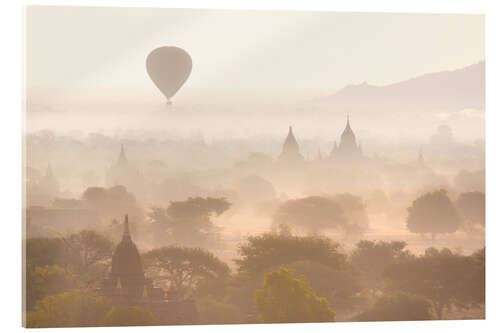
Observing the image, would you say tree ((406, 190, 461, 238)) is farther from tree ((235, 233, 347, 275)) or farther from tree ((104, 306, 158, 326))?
tree ((104, 306, 158, 326))

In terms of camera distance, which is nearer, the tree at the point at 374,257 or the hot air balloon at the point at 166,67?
the hot air balloon at the point at 166,67

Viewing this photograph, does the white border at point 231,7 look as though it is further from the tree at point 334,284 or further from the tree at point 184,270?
the tree at point 184,270

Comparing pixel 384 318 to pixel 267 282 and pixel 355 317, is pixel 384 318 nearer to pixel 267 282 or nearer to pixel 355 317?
pixel 355 317

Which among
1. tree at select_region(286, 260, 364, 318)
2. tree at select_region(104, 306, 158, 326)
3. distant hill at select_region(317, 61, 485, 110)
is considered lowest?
tree at select_region(104, 306, 158, 326)

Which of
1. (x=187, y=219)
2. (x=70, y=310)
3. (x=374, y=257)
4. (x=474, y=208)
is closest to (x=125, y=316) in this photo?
(x=70, y=310)

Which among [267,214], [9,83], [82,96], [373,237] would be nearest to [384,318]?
[373,237]

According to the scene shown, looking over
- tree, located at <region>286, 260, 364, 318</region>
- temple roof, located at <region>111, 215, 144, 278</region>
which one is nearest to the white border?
tree, located at <region>286, 260, 364, 318</region>

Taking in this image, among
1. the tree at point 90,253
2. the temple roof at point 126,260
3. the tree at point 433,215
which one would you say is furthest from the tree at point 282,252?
the tree at point 90,253
